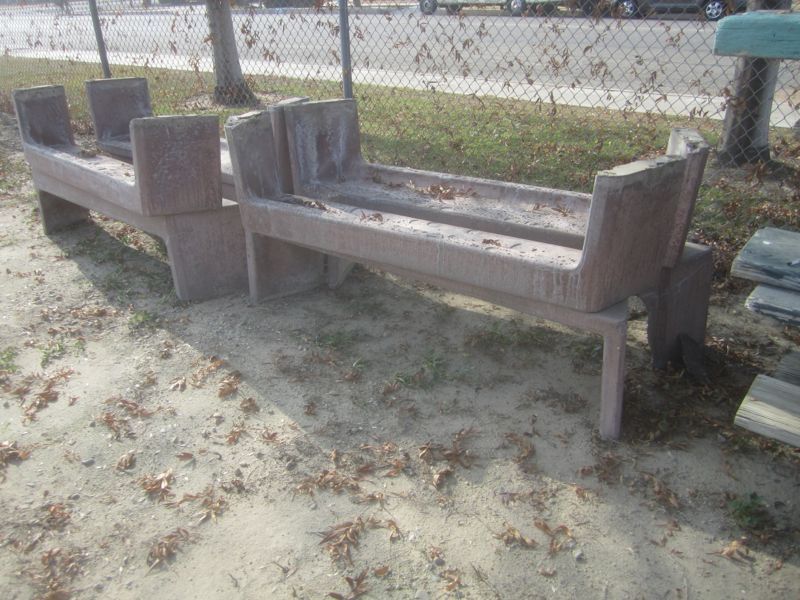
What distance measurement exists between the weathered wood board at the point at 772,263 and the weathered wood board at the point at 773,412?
0.33 meters

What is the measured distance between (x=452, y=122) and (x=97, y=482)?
202 inches

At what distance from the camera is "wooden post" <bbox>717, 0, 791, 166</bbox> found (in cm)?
509

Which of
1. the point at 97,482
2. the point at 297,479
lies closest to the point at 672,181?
the point at 297,479

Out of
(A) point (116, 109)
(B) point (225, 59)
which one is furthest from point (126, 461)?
(B) point (225, 59)

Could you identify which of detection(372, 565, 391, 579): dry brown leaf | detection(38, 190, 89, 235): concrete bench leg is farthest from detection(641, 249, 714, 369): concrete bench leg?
detection(38, 190, 89, 235): concrete bench leg

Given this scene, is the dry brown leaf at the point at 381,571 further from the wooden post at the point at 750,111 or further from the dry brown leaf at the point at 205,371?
the wooden post at the point at 750,111

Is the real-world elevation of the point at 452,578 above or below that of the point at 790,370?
below

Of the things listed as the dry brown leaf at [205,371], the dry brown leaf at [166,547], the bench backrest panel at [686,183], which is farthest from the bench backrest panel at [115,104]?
the bench backrest panel at [686,183]

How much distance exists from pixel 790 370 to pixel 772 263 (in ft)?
1.57

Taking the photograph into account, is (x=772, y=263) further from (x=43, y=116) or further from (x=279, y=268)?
(x=43, y=116)

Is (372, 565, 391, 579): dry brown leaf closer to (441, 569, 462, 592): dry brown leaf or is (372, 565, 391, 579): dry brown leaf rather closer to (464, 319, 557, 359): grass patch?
(441, 569, 462, 592): dry brown leaf

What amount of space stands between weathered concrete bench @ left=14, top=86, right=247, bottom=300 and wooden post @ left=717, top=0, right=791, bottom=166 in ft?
11.9

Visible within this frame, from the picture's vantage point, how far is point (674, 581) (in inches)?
85.7

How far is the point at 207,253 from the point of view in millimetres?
4070
